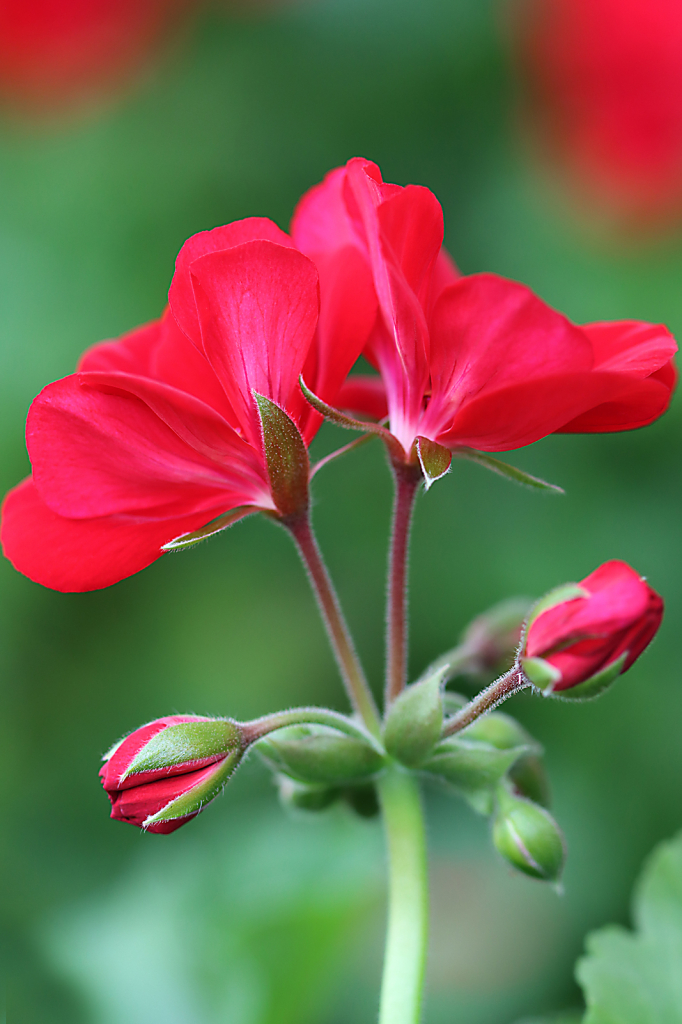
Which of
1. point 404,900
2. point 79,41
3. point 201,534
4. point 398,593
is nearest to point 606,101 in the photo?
point 79,41

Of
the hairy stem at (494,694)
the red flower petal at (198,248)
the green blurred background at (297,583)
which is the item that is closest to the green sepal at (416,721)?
the hairy stem at (494,694)

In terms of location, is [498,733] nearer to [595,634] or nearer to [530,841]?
[530,841]

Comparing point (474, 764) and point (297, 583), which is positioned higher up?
point (474, 764)

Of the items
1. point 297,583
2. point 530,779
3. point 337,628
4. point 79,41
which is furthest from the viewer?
point 79,41

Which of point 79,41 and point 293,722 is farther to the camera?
point 79,41

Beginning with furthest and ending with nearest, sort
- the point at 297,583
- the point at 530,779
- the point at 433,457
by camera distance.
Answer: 1. the point at 297,583
2. the point at 530,779
3. the point at 433,457

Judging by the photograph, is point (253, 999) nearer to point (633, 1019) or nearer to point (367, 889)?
point (367, 889)

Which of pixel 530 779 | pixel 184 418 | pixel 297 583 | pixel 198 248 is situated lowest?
pixel 297 583
